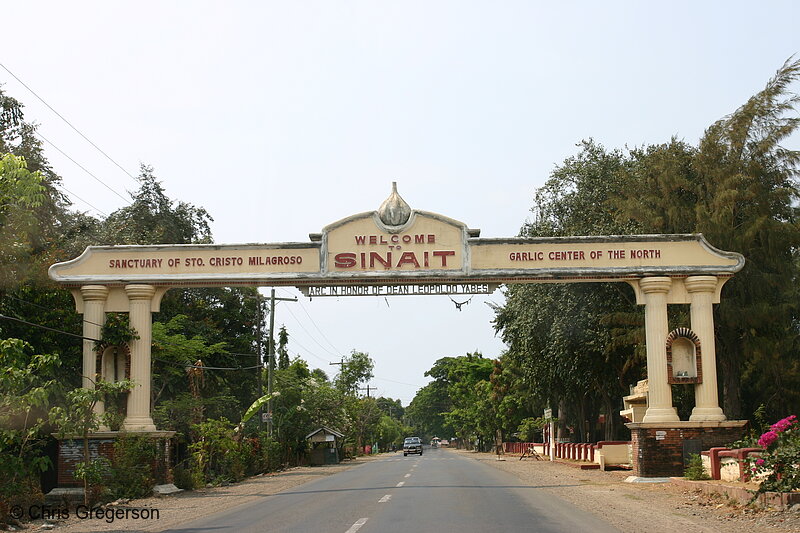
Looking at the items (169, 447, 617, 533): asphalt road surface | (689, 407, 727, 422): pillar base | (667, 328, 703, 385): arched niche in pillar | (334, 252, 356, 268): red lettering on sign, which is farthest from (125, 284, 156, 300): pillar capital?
(689, 407, 727, 422): pillar base

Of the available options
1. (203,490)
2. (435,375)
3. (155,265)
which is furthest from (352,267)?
(435,375)

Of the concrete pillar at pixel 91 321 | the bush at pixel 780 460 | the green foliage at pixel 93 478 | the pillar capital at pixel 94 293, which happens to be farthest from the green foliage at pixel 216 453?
the bush at pixel 780 460

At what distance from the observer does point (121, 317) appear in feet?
84.3

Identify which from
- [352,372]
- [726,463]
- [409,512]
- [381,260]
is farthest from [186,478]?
[352,372]

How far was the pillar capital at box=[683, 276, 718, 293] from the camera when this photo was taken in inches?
948

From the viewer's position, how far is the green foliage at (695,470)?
2125 cm

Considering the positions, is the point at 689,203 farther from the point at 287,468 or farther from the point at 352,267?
the point at 287,468

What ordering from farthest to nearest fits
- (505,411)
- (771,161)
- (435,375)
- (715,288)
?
(435,375) → (505,411) → (771,161) → (715,288)

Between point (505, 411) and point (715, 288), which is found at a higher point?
point (715, 288)

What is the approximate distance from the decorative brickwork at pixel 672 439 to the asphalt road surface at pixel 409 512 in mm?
3051

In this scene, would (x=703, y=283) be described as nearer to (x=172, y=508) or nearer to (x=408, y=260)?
(x=408, y=260)

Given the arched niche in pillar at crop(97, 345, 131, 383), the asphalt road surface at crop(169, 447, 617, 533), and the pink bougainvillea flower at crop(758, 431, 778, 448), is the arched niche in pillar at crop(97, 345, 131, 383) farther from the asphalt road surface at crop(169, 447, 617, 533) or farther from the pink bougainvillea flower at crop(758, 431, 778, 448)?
the pink bougainvillea flower at crop(758, 431, 778, 448)

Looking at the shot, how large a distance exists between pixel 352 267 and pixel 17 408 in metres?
11.0
